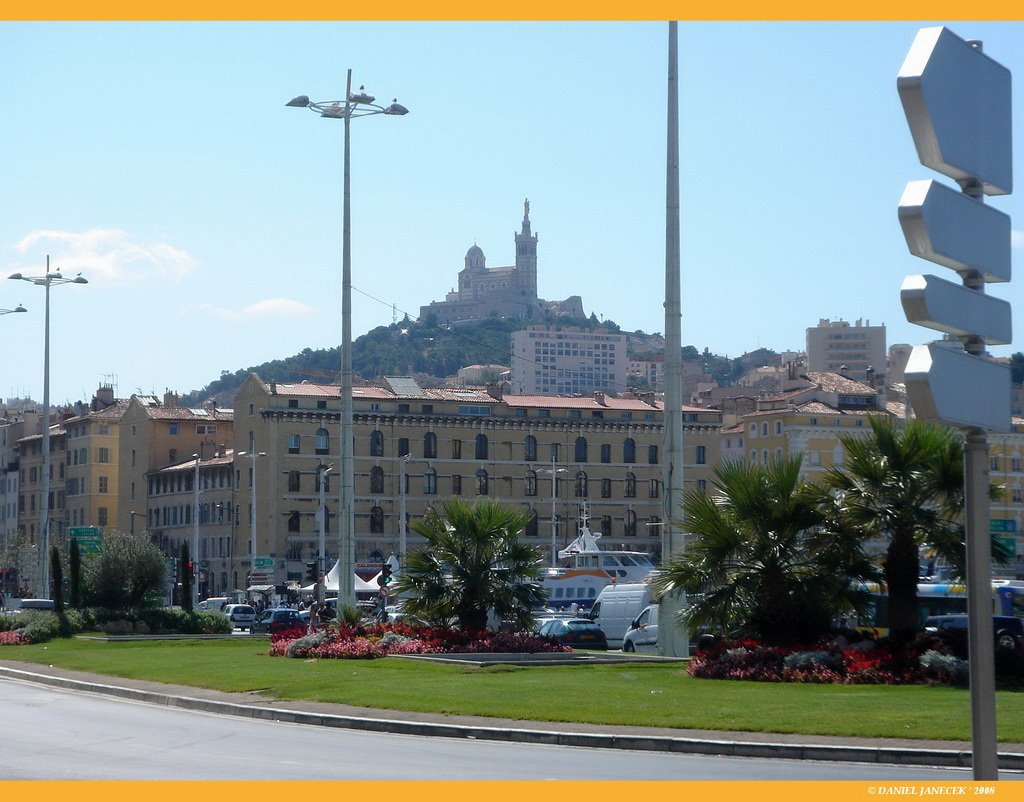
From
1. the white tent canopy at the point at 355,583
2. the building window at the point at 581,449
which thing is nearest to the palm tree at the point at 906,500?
the white tent canopy at the point at 355,583

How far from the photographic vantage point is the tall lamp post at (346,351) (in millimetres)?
39094

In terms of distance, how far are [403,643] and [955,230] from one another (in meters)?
29.4

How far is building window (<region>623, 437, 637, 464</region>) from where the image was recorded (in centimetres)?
11994

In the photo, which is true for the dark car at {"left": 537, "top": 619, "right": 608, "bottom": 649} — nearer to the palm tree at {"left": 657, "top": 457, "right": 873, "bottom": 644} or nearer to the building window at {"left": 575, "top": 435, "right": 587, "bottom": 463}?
the palm tree at {"left": 657, "top": 457, "right": 873, "bottom": 644}

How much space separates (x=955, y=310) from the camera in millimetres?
5477

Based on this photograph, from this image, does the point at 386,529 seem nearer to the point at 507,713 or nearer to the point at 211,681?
the point at 211,681

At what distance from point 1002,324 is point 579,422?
113 meters

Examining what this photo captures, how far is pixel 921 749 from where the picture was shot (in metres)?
15.8

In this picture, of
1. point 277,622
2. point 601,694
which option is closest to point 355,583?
point 277,622

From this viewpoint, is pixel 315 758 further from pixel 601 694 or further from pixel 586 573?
pixel 586 573

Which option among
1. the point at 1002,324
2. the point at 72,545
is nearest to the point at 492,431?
the point at 72,545

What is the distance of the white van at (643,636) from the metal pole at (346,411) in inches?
353

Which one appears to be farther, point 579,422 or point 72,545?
point 579,422

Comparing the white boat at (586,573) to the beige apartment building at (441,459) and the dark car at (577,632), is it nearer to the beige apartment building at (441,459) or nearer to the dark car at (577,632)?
the beige apartment building at (441,459)
